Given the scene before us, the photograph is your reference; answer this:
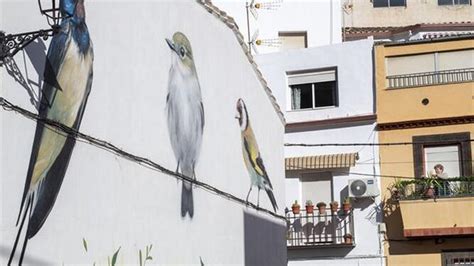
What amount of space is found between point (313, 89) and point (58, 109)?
17416 mm

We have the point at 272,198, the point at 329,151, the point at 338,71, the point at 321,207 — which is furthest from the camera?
the point at 338,71

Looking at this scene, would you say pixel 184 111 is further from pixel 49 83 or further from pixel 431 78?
pixel 431 78

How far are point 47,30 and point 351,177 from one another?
681 inches

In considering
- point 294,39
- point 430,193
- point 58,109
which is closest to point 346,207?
point 430,193

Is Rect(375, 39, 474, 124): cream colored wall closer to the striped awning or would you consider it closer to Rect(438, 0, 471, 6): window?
the striped awning

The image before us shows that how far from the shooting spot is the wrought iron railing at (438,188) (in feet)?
77.3

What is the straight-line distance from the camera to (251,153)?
1627cm

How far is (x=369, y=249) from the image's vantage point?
2441cm

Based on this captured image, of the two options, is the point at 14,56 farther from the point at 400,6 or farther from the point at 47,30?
the point at 400,6

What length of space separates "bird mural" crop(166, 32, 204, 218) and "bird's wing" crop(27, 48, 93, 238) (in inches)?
118

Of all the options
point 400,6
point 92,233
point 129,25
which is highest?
point 400,6

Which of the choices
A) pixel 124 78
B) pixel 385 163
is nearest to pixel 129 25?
pixel 124 78

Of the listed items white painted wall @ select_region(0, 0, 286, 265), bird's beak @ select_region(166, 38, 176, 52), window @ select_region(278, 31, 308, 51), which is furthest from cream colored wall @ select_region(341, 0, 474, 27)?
bird's beak @ select_region(166, 38, 176, 52)

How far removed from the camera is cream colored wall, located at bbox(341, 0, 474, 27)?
1607 inches
